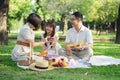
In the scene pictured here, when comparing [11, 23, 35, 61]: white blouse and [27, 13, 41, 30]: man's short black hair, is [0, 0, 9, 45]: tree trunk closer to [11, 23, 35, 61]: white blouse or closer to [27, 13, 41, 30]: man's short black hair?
[11, 23, 35, 61]: white blouse

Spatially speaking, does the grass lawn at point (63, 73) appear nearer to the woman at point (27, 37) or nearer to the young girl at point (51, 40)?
the woman at point (27, 37)

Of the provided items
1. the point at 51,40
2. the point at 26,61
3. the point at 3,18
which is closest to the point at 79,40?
the point at 51,40

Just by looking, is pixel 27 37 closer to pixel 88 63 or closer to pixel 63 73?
pixel 63 73

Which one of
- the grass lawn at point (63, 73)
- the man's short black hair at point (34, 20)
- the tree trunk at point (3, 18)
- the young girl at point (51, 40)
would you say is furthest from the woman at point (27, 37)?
the tree trunk at point (3, 18)

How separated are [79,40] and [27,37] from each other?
163 centimetres

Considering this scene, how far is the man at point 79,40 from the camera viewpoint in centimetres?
952

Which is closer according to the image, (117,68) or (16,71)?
(16,71)

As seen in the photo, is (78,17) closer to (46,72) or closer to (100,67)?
(100,67)

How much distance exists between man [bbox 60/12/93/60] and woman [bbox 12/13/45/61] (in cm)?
116

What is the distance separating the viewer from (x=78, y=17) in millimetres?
9492

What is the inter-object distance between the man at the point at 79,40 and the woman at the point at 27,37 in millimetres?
1162

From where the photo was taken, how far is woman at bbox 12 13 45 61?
8750 mm

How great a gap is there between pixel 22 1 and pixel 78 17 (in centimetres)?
4188

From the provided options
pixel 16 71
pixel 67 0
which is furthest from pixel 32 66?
pixel 67 0
